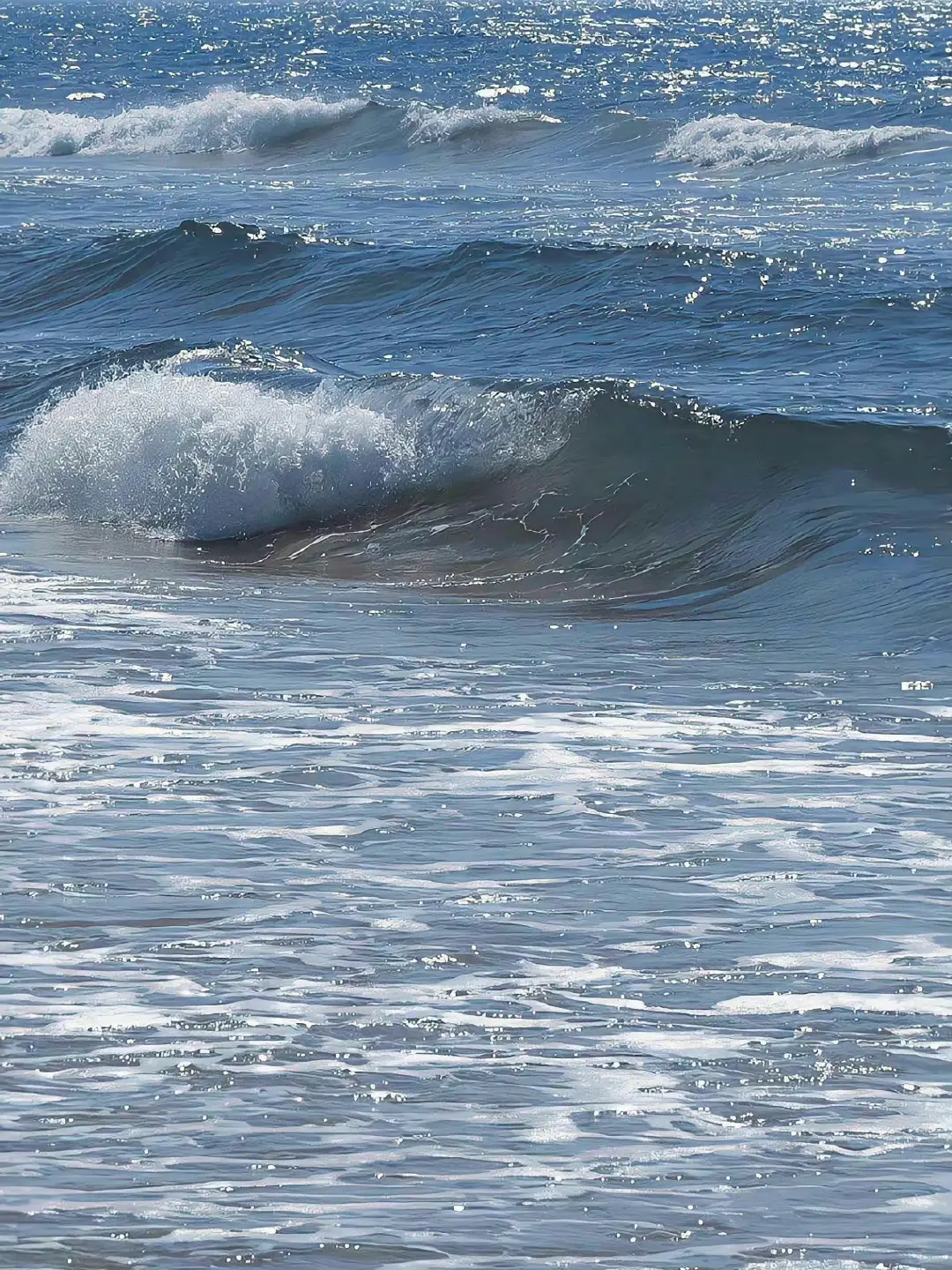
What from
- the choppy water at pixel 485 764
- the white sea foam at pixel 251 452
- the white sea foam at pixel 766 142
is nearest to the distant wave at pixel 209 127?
the white sea foam at pixel 766 142

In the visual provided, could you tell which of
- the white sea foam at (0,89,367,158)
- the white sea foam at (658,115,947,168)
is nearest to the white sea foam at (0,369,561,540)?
the white sea foam at (658,115,947,168)

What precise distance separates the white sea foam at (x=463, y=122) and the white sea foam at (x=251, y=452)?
21647 millimetres

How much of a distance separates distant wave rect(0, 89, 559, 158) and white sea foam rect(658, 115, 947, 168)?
4.89m

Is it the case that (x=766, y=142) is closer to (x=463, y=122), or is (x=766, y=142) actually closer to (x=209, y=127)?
(x=463, y=122)

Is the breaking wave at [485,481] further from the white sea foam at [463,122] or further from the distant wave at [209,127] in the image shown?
the distant wave at [209,127]

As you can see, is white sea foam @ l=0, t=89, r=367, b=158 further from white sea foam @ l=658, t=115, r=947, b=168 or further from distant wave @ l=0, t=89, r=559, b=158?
white sea foam @ l=658, t=115, r=947, b=168

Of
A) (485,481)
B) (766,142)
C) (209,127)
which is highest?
(209,127)

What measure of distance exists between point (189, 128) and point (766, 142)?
13.5 m

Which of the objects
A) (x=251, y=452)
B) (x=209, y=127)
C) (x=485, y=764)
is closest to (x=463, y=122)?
(x=209, y=127)

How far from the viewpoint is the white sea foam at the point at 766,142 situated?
26641 millimetres

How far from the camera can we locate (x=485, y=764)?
5.61 m

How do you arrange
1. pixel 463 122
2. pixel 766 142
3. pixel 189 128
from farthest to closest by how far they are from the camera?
pixel 189 128 < pixel 463 122 < pixel 766 142

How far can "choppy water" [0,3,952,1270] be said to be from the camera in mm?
3277

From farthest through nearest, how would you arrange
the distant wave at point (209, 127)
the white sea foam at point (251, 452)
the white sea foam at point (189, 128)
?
the white sea foam at point (189, 128) < the distant wave at point (209, 127) < the white sea foam at point (251, 452)
